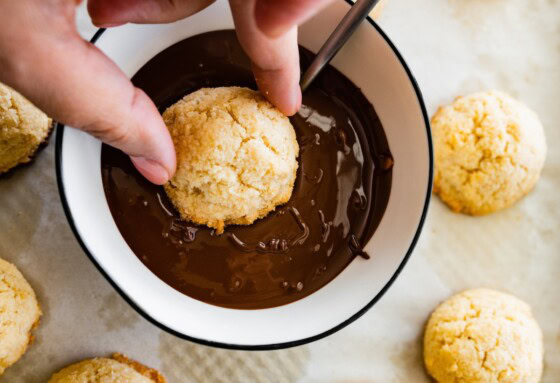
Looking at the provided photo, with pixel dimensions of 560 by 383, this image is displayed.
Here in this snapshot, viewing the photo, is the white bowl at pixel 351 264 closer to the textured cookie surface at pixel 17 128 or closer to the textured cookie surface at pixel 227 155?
the textured cookie surface at pixel 227 155

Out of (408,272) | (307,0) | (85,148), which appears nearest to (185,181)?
(85,148)

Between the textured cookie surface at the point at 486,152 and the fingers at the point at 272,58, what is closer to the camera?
the fingers at the point at 272,58

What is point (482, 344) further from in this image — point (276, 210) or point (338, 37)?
point (338, 37)

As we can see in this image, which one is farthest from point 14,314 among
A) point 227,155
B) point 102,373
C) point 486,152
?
point 486,152

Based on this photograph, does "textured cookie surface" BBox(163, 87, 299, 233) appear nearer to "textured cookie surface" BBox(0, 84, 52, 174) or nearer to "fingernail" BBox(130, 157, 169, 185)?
"fingernail" BBox(130, 157, 169, 185)

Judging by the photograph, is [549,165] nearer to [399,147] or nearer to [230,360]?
[399,147]

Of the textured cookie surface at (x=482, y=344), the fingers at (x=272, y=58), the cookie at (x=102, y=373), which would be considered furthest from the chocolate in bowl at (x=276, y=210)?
the textured cookie surface at (x=482, y=344)

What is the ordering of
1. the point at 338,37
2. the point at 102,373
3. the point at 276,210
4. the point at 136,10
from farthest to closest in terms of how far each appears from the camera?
1. the point at 102,373
2. the point at 276,210
3. the point at 338,37
4. the point at 136,10
